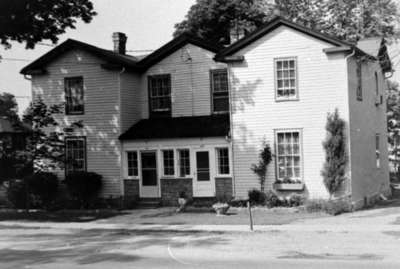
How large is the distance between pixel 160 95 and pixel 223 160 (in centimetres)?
513

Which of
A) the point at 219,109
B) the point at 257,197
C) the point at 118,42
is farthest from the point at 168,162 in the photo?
the point at 118,42

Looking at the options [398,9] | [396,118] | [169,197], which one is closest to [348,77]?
[398,9]

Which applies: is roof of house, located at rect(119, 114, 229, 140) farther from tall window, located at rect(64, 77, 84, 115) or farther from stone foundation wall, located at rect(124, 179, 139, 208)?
tall window, located at rect(64, 77, 84, 115)

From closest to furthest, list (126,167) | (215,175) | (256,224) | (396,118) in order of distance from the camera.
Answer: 1. (256,224)
2. (215,175)
3. (126,167)
4. (396,118)

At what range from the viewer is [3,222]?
22516 millimetres

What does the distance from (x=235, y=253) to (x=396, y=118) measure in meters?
38.0

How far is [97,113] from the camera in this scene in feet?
90.1

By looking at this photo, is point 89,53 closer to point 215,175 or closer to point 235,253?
point 215,175

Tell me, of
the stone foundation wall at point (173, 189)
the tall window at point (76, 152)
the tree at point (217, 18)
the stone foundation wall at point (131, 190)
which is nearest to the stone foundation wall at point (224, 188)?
the stone foundation wall at point (173, 189)

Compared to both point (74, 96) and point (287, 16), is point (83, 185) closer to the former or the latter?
point (74, 96)

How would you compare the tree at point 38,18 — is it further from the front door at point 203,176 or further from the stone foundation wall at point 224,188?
the stone foundation wall at point 224,188

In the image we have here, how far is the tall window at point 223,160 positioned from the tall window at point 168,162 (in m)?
2.31

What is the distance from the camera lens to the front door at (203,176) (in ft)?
82.4

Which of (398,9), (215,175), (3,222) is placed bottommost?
(3,222)
